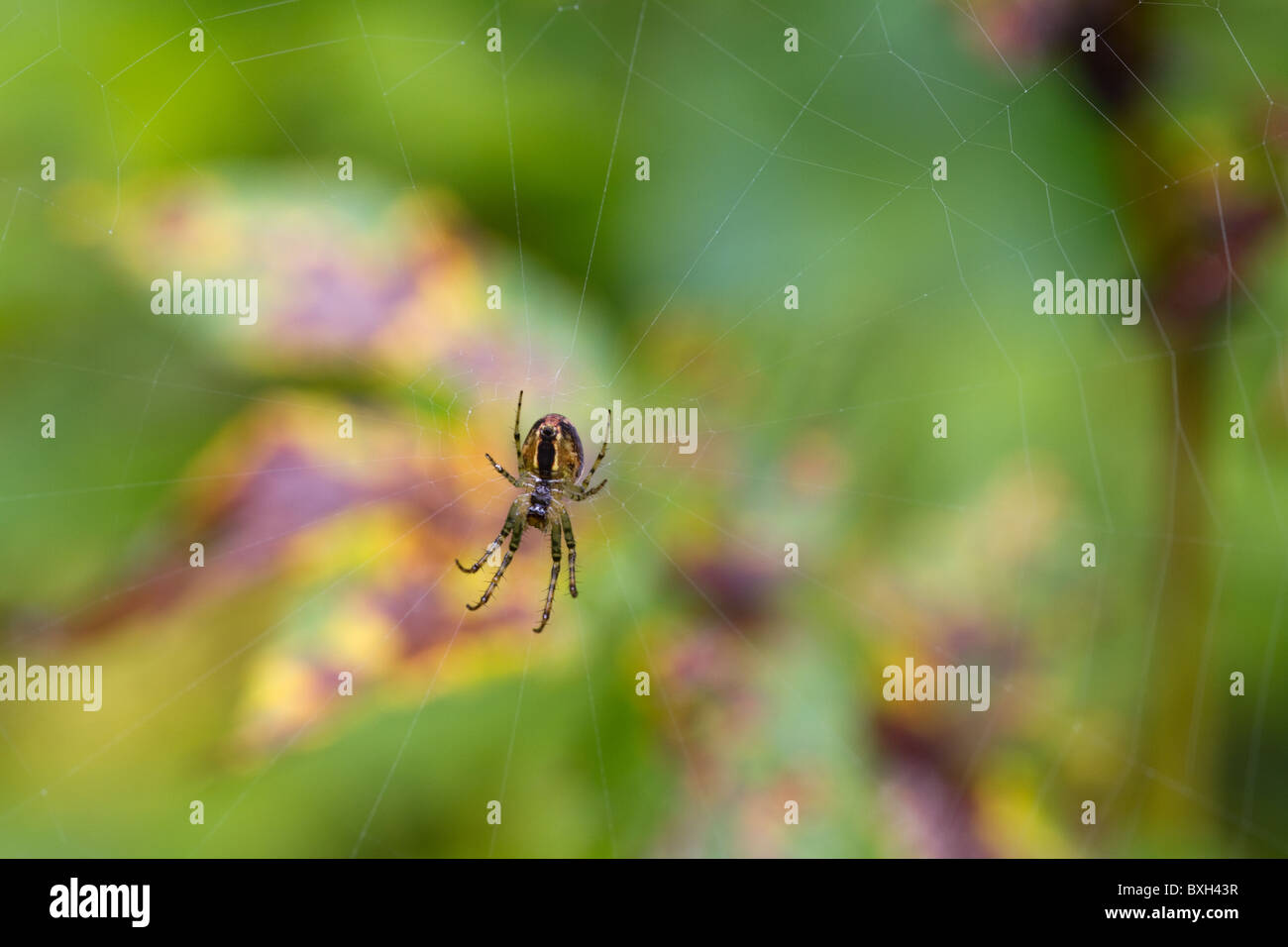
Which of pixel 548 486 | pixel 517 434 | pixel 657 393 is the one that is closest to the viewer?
pixel 657 393

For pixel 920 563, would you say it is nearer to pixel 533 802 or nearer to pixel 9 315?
pixel 533 802

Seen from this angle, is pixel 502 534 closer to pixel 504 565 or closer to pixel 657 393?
pixel 504 565

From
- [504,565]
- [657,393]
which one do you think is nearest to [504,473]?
[504,565]

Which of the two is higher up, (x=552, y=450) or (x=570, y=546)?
(x=552, y=450)

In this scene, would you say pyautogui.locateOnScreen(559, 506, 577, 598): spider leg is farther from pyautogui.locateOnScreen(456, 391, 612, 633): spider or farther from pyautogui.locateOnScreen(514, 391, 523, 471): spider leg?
pyautogui.locateOnScreen(514, 391, 523, 471): spider leg

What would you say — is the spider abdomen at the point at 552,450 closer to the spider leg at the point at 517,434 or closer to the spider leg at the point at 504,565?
the spider leg at the point at 517,434

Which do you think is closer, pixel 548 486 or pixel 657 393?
pixel 657 393

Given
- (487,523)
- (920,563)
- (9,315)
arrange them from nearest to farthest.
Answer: (9,315)
(920,563)
(487,523)

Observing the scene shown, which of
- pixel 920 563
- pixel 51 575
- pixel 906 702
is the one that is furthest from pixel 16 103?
pixel 906 702
